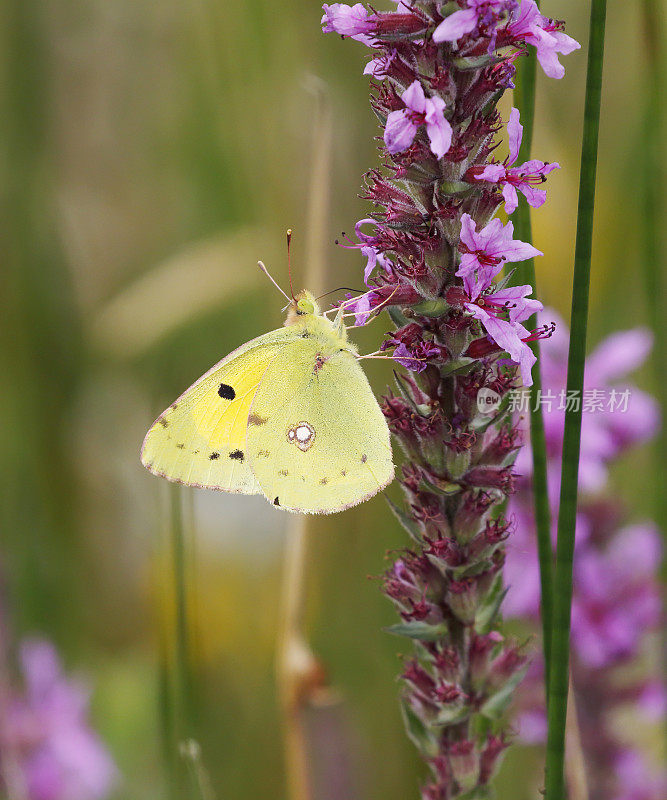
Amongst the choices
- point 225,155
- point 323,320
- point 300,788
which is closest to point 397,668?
point 300,788

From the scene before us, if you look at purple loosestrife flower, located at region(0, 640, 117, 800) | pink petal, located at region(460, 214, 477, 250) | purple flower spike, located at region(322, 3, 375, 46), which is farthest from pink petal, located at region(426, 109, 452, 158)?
purple loosestrife flower, located at region(0, 640, 117, 800)

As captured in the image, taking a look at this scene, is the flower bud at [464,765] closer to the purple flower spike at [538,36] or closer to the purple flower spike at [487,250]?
the purple flower spike at [487,250]

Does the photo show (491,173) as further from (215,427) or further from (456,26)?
(215,427)

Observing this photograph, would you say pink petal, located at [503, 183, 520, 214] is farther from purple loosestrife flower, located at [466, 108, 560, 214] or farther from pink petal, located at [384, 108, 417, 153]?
pink petal, located at [384, 108, 417, 153]

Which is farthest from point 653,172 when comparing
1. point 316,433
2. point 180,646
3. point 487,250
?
point 180,646

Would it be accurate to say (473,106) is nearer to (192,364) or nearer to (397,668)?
(397,668)

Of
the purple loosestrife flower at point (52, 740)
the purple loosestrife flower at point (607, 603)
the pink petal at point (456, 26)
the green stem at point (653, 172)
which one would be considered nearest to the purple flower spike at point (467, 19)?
the pink petal at point (456, 26)
